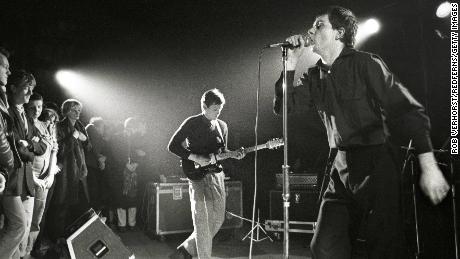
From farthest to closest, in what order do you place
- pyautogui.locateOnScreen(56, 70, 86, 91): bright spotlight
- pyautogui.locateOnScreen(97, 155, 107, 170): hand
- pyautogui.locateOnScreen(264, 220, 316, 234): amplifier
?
pyautogui.locateOnScreen(56, 70, 86, 91): bright spotlight, pyautogui.locateOnScreen(97, 155, 107, 170): hand, pyautogui.locateOnScreen(264, 220, 316, 234): amplifier

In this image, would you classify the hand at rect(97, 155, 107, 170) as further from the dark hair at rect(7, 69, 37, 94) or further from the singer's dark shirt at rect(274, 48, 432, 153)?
the singer's dark shirt at rect(274, 48, 432, 153)

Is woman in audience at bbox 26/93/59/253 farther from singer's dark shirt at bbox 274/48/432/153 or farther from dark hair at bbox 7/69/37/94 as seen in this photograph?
singer's dark shirt at bbox 274/48/432/153

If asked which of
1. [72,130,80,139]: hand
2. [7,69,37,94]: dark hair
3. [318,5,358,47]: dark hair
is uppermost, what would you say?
[318,5,358,47]: dark hair

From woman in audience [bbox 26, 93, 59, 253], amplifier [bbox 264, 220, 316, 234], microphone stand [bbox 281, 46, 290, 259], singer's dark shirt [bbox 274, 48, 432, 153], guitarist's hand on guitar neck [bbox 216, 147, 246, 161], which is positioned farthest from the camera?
amplifier [bbox 264, 220, 316, 234]

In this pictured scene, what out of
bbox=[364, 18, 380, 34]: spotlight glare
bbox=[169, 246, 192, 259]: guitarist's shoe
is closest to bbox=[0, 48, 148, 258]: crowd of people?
bbox=[169, 246, 192, 259]: guitarist's shoe

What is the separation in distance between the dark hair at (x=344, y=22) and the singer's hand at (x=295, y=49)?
23 cm

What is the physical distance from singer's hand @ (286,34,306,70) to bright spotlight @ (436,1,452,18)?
3.38 m

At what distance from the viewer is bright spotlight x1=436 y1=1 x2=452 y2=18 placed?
473cm

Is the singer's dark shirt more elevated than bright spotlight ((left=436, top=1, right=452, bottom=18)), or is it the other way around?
bright spotlight ((left=436, top=1, right=452, bottom=18))

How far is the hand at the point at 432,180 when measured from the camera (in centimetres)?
177

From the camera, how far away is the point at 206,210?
4012 millimetres

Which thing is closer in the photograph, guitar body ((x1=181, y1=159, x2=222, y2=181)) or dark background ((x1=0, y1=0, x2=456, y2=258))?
guitar body ((x1=181, y1=159, x2=222, y2=181))

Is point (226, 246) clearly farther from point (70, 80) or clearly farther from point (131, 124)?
point (70, 80)

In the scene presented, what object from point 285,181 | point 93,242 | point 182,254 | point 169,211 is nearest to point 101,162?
point 169,211
